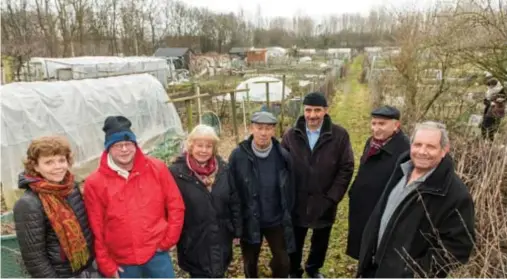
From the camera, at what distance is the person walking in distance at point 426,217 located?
224cm

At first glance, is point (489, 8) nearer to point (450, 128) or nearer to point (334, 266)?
point (450, 128)

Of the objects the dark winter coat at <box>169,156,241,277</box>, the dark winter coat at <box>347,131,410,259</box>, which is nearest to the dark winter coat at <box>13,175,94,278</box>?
the dark winter coat at <box>169,156,241,277</box>

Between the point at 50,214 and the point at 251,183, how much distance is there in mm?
1571

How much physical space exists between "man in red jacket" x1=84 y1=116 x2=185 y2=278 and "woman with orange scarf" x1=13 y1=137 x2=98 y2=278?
0.18 metres

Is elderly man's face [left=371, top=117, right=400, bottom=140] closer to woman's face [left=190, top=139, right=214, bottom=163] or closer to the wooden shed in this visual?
woman's face [left=190, top=139, right=214, bottom=163]

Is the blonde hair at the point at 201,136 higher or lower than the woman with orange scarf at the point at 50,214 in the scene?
higher

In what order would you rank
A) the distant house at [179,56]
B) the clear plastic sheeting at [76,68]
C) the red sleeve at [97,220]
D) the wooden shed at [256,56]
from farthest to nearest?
the wooden shed at [256,56] → the distant house at [179,56] → the clear plastic sheeting at [76,68] → the red sleeve at [97,220]

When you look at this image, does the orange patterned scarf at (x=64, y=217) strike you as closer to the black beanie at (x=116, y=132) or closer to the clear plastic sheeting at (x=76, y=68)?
the black beanie at (x=116, y=132)

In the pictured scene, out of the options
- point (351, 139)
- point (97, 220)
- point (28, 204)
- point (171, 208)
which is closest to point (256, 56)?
point (351, 139)

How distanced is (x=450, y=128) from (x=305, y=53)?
58.3 meters

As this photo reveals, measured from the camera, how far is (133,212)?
266 centimetres

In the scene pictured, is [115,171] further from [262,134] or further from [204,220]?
[262,134]

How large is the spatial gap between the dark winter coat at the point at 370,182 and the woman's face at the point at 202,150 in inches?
56.7

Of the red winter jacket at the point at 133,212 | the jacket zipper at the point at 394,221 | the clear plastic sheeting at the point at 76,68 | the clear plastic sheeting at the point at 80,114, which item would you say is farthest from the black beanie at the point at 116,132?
the clear plastic sheeting at the point at 76,68
